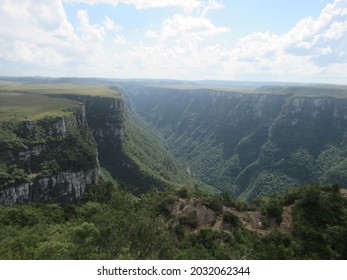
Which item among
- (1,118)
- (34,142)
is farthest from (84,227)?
(1,118)

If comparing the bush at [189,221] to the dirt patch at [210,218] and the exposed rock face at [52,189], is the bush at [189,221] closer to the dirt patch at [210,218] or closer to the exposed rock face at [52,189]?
the dirt patch at [210,218]

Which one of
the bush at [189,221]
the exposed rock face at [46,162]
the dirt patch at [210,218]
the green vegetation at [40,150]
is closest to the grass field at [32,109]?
the green vegetation at [40,150]

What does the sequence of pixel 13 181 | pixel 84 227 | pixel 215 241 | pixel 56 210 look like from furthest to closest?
pixel 13 181, pixel 56 210, pixel 215 241, pixel 84 227

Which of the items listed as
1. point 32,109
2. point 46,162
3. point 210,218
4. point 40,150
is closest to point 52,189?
point 46,162

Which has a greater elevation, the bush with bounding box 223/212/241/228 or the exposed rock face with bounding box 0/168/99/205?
the bush with bounding box 223/212/241/228

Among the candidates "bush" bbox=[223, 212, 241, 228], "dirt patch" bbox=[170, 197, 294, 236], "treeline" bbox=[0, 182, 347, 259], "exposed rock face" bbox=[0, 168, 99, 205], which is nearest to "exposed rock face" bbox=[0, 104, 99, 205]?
"exposed rock face" bbox=[0, 168, 99, 205]

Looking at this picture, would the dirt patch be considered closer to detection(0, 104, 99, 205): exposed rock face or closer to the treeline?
the treeline

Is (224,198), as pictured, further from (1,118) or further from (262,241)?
(1,118)

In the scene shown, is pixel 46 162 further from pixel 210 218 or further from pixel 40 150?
pixel 210 218
